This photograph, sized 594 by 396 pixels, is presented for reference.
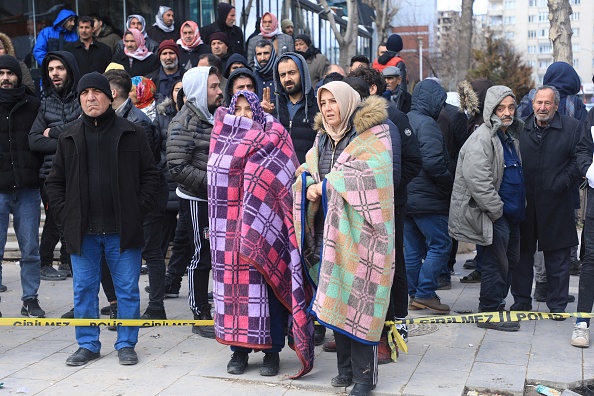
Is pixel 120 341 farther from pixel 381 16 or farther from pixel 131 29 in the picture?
pixel 381 16

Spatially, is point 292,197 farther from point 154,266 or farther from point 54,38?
point 54,38

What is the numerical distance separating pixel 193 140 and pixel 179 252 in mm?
1816

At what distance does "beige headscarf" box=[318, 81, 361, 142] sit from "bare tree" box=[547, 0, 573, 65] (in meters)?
9.91

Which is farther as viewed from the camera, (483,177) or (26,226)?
(26,226)

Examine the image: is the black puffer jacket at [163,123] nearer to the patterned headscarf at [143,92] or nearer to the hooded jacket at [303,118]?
the patterned headscarf at [143,92]

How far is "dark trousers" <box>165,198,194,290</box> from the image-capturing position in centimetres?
774

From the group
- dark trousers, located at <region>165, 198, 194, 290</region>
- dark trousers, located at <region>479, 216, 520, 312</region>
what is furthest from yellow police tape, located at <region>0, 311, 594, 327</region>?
dark trousers, located at <region>165, 198, 194, 290</region>

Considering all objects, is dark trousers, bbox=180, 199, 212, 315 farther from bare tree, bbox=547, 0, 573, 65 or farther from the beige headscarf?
bare tree, bbox=547, 0, 573, 65

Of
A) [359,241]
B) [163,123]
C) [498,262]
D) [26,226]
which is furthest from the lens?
[163,123]

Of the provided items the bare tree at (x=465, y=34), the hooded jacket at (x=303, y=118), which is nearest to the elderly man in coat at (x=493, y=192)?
the hooded jacket at (x=303, y=118)

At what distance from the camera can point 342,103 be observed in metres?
5.39

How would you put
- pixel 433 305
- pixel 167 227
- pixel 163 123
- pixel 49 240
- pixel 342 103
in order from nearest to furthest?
1. pixel 342 103
2. pixel 433 305
3. pixel 163 123
4. pixel 167 227
5. pixel 49 240

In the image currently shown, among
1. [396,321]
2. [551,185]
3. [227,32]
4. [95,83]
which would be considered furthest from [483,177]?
[227,32]

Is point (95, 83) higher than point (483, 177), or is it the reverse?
point (95, 83)
